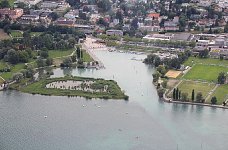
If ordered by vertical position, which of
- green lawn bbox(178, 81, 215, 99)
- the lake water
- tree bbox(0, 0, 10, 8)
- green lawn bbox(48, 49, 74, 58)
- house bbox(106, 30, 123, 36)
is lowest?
the lake water

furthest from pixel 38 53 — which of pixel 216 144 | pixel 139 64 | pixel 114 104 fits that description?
pixel 216 144

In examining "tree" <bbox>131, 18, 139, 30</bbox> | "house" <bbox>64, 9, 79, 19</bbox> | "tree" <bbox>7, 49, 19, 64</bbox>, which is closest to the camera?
"tree" <bbox>7, 49, 19, 64</bbox>

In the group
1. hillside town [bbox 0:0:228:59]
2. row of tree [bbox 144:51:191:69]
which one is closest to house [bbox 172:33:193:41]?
hillside town [bbox 0:0:228:59]

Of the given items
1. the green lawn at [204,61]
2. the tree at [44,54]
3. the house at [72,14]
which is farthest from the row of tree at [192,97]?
the house at [72,14]

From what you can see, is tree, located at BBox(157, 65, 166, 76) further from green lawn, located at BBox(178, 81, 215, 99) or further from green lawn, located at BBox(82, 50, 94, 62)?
green lawn, located at BBox(82, 50, 94, 62)

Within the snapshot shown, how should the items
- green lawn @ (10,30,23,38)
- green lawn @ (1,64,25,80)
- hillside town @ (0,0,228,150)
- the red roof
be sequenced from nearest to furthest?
hillside town @ (0,0,228,150) < green lawn @ (1,64,25,80) < green lawn @ (10,30,23,38) < the red roof
